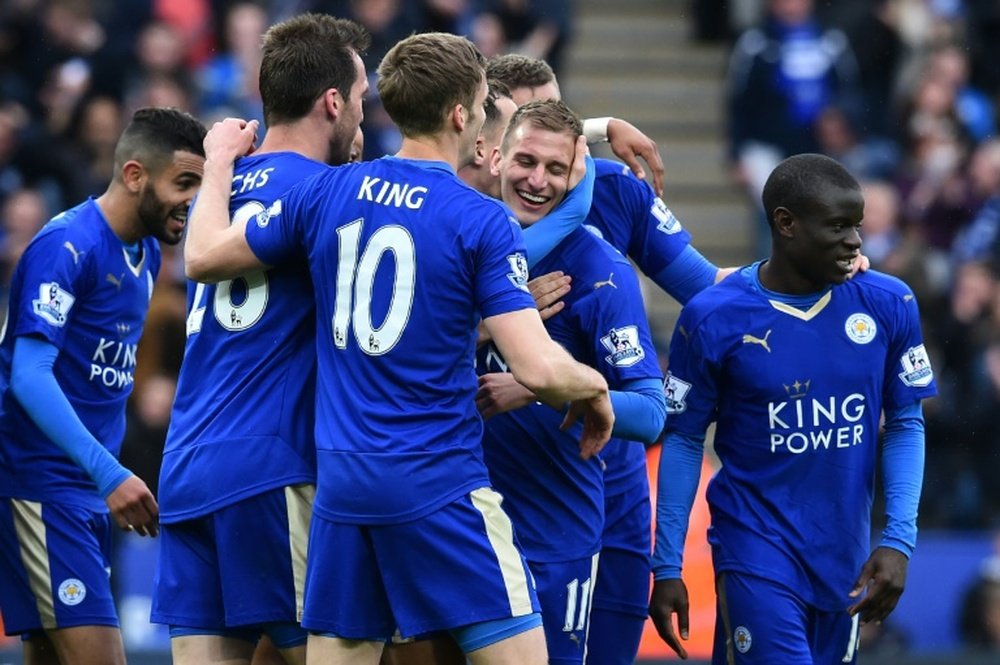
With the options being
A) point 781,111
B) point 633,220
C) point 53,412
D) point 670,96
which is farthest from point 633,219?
point 670,96

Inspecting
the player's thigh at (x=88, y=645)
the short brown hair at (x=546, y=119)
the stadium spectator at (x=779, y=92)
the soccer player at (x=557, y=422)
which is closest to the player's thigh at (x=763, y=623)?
the soccer player at (x=557, y=422)

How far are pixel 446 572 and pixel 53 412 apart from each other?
1921 millimetres

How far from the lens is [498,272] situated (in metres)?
5.11

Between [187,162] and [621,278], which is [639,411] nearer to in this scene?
[621,278]

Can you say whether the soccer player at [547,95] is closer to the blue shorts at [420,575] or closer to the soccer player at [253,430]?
the soccer player at [253,430]

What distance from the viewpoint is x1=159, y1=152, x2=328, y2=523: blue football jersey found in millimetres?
5469

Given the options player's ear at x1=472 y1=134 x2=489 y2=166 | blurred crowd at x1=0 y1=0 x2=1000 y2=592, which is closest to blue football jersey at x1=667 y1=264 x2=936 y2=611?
player's ear at x1=472 y1=134 x2=489 y2=166

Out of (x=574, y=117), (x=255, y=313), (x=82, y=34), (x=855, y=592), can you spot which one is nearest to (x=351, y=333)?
(x=255, y=313)

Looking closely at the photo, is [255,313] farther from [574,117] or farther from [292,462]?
[574,117]

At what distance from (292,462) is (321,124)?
1115mm

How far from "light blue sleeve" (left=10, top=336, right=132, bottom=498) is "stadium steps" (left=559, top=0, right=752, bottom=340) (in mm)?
8182

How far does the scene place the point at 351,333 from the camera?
5180 mm

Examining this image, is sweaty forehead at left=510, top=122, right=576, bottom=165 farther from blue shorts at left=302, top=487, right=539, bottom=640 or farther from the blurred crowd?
the blurred crowd

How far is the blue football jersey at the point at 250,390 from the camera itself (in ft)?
17.9
